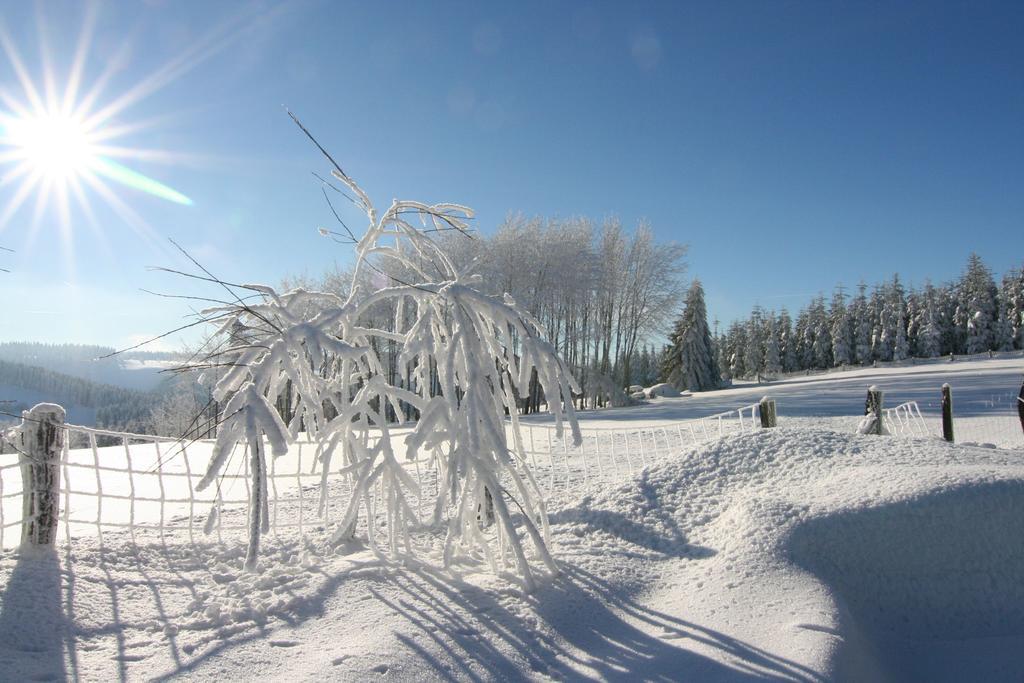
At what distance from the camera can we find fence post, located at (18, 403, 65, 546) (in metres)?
4.29

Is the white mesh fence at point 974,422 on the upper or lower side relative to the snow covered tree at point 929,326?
lower

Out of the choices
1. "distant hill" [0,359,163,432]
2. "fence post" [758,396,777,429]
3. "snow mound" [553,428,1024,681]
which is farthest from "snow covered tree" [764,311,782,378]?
"distant hill" [0,359,163,432]

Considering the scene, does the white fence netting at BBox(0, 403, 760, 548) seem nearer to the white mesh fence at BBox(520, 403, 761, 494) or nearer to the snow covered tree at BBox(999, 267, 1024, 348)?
the white mesh fence at BBox(520, 403, 761, 494)

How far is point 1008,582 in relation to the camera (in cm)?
418

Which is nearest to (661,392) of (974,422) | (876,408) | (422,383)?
(974,422)

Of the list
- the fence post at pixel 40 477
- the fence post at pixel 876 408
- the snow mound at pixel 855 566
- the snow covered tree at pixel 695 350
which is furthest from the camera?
the snow covered tree at pixel 695 350

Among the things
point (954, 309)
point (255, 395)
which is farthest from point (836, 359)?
point (255, 395)

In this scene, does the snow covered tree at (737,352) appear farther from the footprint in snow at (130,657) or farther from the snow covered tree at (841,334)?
the footprint in snow at (130,657)

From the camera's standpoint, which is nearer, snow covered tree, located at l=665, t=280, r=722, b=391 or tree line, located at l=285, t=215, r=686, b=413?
tree line, located at l=285, t=215, r=686, b=413

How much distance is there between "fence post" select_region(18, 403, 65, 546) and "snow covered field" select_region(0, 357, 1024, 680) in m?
0.23

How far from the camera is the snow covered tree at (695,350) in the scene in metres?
41.2

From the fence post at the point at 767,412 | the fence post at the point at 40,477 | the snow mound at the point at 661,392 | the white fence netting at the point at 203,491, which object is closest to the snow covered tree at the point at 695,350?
the snow mound at the point at 661,392

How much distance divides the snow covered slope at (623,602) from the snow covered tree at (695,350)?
37.1 metres

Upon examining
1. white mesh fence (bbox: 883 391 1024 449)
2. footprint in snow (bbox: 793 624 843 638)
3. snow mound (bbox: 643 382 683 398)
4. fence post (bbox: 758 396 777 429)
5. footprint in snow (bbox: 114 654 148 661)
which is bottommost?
white mesh fence (bbox: 883 391 1024 449)
